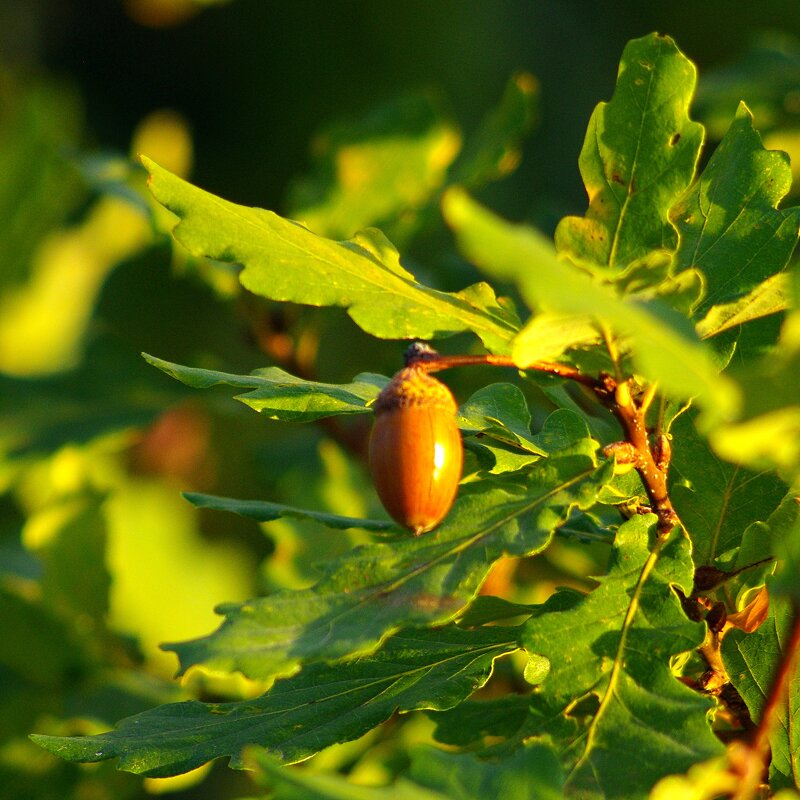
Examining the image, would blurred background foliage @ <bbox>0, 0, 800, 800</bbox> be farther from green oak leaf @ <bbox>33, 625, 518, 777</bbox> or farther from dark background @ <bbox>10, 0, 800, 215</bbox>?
dark background @ <bbox>10, 0, 800, 215</bbox>

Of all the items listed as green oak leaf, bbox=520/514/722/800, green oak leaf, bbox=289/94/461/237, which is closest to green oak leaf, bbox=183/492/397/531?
green oak leaf, bbox=520/514/722/800

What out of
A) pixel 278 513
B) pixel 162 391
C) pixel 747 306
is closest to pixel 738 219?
pixel 747 306

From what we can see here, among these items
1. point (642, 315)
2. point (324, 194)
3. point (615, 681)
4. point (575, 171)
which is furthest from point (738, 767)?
point (575, 171)

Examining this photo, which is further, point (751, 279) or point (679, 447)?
point (679, 447)

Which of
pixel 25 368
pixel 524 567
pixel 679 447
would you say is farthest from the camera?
pixel 25 368

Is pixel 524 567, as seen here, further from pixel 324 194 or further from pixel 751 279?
pixel 751 279

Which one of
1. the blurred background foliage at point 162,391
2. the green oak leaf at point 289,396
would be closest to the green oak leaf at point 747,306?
the green oak leaf at point 289,396
